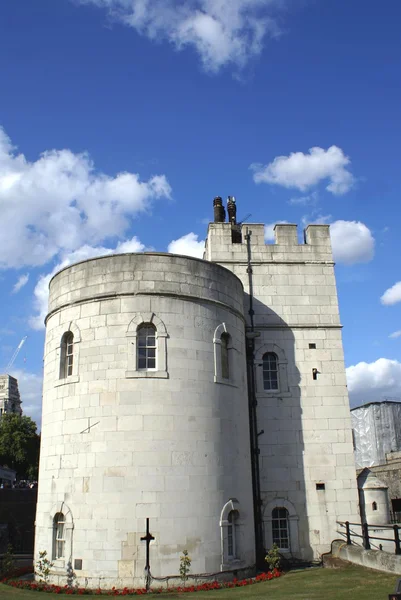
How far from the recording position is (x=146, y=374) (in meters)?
15.5

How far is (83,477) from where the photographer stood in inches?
589

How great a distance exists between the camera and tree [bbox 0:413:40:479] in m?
57.4

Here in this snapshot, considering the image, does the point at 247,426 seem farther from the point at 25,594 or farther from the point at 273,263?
the point at 25,594

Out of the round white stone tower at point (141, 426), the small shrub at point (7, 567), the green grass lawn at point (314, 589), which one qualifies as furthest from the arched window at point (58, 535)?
the small shrub at point (7, 567)

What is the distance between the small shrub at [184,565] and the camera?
14.2 metres

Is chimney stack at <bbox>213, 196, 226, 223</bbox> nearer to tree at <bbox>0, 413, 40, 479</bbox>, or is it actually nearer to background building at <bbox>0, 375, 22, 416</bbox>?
tree at <bbox>0, 413, 40, 479</bbox>

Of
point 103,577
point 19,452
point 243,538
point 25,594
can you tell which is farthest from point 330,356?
point 19,452

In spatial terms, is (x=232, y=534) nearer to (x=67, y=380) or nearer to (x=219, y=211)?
(x=67, y=380)

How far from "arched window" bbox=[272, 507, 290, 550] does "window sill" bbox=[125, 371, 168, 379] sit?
6.81 m

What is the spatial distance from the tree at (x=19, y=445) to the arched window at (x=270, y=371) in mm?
44573

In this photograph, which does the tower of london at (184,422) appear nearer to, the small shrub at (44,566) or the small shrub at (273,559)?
the small shrub at (44,566)

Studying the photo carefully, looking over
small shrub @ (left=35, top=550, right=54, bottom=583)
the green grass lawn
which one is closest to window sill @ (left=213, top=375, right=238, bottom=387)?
the green grass lawn

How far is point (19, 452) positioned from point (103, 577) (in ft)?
153

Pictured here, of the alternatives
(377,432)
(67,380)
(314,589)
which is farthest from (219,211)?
(377,432)
